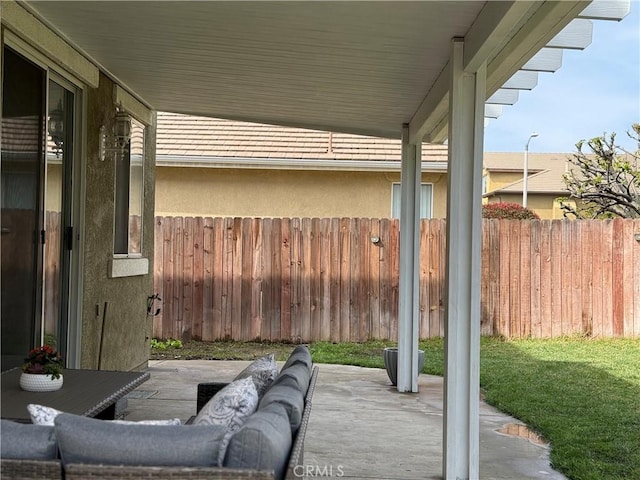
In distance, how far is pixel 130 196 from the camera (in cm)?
835

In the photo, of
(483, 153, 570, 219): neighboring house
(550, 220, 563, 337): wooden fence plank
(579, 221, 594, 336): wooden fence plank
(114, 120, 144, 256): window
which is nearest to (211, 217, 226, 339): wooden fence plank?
(114, 120, 144, 256): window

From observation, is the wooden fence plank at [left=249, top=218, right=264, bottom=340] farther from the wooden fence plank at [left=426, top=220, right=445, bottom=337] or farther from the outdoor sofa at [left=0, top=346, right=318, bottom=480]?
the outdoor sofa at [left=0, top=346, right=318, bottom=480]

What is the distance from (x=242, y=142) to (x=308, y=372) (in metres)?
10.4

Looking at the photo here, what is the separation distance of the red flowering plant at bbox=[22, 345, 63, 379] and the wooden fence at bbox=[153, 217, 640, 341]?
24.5ft

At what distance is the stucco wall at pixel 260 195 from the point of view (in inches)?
542

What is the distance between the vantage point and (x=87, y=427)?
2.57m

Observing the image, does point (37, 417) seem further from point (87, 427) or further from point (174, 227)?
point (174, 227)

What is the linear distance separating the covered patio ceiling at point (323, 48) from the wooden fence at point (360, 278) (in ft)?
13.7

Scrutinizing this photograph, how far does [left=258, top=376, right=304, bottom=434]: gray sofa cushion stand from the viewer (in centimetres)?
305

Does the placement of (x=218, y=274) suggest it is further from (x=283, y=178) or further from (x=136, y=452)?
(x=136, y=452)

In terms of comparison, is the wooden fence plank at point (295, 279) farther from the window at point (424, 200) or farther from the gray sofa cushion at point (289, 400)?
the gray sofa cushion at point (289, 400)

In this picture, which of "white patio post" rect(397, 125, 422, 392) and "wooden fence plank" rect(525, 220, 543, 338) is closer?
"white patio post" rect(397, 125, 422, 392)

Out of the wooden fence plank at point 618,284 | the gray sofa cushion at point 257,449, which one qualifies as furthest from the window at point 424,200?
the gray sofa cushion at point 257,449

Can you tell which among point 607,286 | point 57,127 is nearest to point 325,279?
point 607,286
